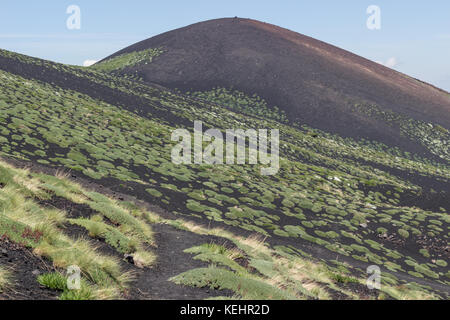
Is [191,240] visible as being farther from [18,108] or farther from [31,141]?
[18,108]

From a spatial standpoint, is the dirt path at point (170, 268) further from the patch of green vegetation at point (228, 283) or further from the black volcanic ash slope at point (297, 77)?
the black volcanic ash slope at point (297, 77)

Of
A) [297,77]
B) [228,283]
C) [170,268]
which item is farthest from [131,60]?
[228,283]

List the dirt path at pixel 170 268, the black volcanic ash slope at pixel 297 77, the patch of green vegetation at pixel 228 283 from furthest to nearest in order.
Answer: the black volcanic ash slope at pixel 297 77 → the patch of green vegetation at pixel 228 283 → the dirt path at pixel 170 268

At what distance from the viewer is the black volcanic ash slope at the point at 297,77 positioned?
7306cm

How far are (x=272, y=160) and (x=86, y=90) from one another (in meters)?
27.2

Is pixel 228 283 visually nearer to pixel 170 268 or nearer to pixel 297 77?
pixel 170 268

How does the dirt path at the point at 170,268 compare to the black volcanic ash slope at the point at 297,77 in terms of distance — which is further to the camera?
the black volcanic ash slope at the point at 297,77

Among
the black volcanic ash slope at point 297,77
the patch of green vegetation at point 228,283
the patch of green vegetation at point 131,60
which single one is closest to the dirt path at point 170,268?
the patch of green vegetation at point 228,283

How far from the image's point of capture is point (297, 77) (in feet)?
272

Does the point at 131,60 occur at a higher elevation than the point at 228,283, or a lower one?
higher

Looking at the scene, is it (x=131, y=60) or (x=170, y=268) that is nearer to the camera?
(x=170, y=268)

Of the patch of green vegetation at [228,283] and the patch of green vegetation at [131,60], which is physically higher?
the patch of green vegetation at [131,60]

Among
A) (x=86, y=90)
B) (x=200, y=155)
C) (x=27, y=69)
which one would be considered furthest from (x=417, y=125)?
(x=27, y=69)

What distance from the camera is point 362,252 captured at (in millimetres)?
23234
